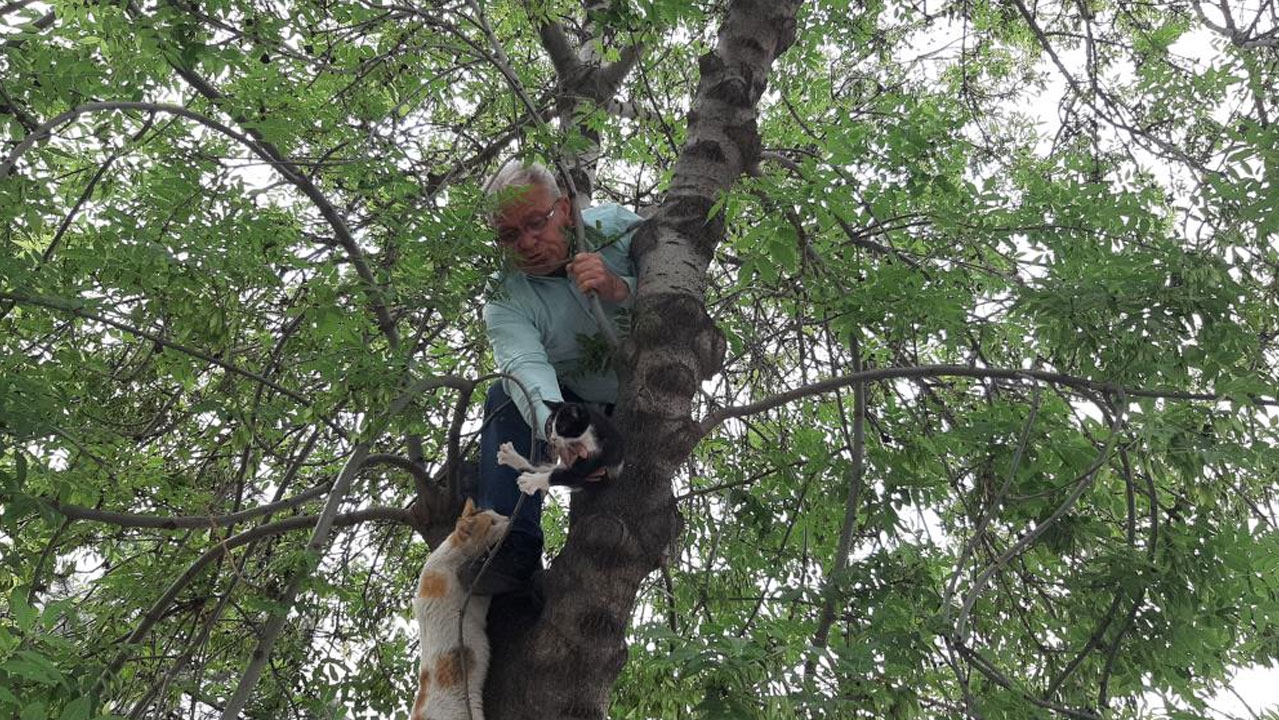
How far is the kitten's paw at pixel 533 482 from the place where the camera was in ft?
6.89

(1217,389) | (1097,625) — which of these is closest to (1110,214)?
(1217,389)

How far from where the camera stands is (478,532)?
92.7 inches

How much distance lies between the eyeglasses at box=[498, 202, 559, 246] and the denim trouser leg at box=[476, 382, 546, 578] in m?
0.44

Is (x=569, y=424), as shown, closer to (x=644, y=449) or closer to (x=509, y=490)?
Answer: (x=644, y=449)

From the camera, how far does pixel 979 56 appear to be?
594cm

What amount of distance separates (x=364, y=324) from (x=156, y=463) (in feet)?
3.98

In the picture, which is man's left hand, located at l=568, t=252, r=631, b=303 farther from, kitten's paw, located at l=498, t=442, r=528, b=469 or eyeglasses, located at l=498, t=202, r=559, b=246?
kitten's paw, located at l=498, t=442, r=528, b=469

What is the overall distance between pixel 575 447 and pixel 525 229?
0.77 metres

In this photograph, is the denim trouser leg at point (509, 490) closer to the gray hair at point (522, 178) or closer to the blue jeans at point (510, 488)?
the blue jeans at point (510, 488)

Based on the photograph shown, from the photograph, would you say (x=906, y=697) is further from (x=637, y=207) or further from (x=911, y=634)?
(x=637, y=207)

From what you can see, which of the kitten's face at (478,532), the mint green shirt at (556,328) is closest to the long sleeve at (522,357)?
the mint green shirt at (556,328)

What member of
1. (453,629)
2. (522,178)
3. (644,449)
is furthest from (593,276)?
(453,629)

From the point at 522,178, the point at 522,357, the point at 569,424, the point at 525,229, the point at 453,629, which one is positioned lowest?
the point at 453,629

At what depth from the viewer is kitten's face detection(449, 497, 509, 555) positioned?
235 centimetres
